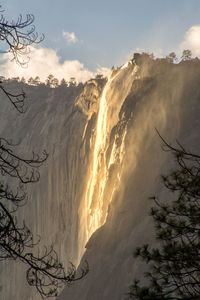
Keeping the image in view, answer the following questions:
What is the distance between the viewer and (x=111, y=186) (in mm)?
29766

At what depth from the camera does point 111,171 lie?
3019 cm

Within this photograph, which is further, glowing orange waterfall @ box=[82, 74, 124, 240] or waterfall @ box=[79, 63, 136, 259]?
glowing orange waterfall @ box=[82, 74, 124, 240]

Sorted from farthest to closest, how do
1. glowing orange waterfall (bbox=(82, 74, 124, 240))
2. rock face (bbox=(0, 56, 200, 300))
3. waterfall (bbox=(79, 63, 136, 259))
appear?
glowing orange waterfall (bbox=(82, 74, 124, 240)) → waterfall (bbox=(79, 63, 136, 259)) → rock face (bbox=(0, 56, 200, 300))

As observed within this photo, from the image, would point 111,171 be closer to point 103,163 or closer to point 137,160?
point 137,160

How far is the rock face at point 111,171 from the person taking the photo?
2388cm

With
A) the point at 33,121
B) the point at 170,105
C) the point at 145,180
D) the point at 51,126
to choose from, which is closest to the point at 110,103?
the point at 170,105

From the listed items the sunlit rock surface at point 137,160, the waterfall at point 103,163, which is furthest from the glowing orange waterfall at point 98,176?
the sunlit rock surface at point 137,160

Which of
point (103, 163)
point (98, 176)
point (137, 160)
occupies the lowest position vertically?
point (137, 160)

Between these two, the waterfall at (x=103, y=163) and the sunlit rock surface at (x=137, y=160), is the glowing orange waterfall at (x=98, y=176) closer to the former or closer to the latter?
the waterfall at (x=103, y=163)

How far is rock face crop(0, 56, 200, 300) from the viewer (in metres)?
23.9

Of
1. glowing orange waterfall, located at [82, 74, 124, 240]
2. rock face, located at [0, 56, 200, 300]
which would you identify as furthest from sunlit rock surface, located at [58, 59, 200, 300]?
glowing orange waterfall, located at [82, 74, 124, 240]

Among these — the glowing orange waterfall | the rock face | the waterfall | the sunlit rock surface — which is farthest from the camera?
the glowing orange waterfall

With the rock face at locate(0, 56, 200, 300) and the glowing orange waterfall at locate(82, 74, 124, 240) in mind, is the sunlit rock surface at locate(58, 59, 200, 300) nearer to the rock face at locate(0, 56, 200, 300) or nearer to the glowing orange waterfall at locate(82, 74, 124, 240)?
the rock face at locate(0, 56, 200, 300)

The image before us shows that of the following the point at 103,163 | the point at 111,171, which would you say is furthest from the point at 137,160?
the point at 103,163
